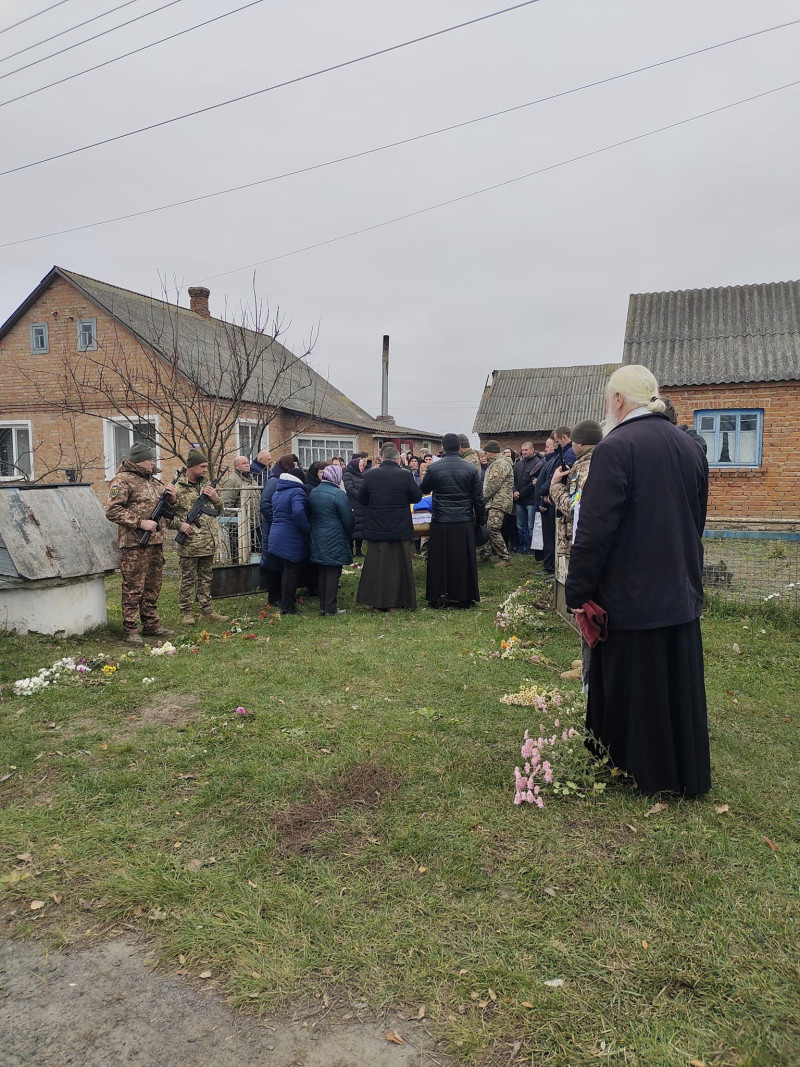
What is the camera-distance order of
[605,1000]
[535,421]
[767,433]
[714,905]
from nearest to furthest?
[605,1000] < [714,905] < [767,433] < [535,421]

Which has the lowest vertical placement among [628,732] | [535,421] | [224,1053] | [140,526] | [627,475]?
[224,1053]

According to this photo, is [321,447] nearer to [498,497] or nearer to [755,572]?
[498,497]

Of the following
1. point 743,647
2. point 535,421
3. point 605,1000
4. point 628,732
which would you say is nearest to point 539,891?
point 605,1000

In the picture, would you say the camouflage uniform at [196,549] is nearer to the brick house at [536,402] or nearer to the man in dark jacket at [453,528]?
the man in dark jacket at [453,528]

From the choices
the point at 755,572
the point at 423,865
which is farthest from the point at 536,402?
the point at 423,865

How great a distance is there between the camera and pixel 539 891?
3.01 meters

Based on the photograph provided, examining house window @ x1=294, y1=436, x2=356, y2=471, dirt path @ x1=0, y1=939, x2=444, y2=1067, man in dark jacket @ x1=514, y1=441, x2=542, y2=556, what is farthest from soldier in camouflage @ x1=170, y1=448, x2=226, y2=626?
house window @ x1=294, y1=436, x2=356, y2=471

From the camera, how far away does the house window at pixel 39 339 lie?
2111 cm

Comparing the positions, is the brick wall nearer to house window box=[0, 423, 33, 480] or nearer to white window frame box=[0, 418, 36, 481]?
white window frame box=[0, 418, 36, 481]

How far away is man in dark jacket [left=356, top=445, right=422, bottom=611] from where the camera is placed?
876cm

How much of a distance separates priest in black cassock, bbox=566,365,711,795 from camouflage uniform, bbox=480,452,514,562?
7.93m

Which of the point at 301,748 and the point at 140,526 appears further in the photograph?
the point at 140,526

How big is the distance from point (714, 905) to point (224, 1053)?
1899 mm

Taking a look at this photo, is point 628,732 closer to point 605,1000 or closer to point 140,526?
point 605,1000
